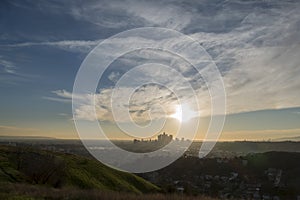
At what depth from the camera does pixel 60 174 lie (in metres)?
36.5

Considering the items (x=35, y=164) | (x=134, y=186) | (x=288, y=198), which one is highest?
(x=35, y=164)

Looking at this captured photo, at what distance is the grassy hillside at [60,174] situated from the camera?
33069 millimetres

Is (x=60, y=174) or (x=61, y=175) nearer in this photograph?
(x=61, y=175)

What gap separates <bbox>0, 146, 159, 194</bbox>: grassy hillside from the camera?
108ft

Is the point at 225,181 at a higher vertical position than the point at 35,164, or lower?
lower

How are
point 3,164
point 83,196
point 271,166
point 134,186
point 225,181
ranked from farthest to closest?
point 271,166, point 225,181, point 134,186, point 3,164, point 83,196

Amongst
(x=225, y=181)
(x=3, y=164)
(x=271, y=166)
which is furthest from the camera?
(x=271, y=166)

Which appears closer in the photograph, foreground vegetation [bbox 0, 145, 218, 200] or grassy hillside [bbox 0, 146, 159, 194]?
foreground vegetation [bbox 0, 145, 218, 200]

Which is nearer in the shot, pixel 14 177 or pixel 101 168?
pixel 14 177

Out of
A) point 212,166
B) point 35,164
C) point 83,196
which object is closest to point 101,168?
point 35,164

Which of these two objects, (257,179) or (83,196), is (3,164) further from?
(257,179)

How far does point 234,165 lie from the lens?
390 ft

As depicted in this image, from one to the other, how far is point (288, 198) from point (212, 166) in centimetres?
4732

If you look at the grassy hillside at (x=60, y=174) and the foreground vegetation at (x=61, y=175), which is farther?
the grassy hillside at (x=60, y=174)
